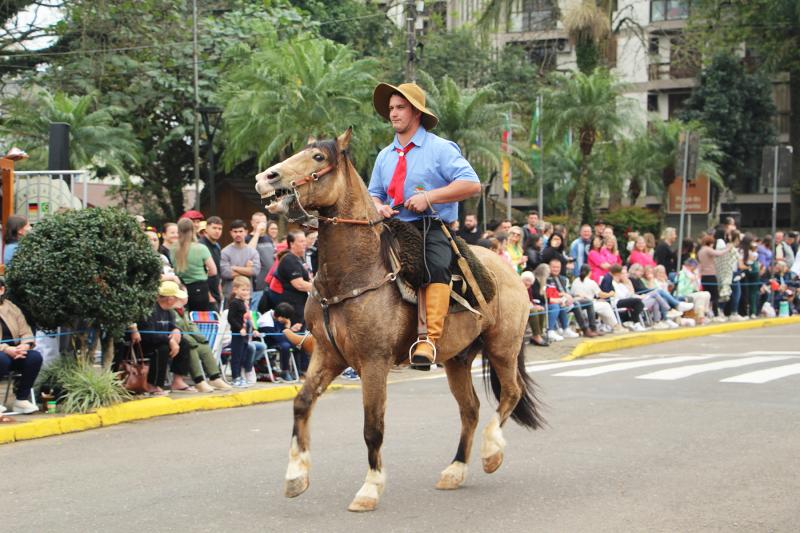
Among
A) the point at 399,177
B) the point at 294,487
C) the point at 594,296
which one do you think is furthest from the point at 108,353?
the point at 594,296

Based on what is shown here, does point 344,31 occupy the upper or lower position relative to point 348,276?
upper

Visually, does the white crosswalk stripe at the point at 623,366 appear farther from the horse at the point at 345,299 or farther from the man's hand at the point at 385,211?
the man's hand at the point at 385,211

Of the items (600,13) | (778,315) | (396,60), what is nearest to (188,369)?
(778,315)

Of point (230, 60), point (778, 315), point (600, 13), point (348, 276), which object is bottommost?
point (778, 315)

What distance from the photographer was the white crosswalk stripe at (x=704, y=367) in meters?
15.0

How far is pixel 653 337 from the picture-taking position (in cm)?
2242

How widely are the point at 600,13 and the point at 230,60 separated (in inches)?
555

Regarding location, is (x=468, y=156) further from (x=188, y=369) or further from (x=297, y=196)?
(x=297, y=196)

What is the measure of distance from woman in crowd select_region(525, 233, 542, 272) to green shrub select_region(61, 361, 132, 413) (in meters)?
10.1

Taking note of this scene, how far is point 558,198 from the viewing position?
58.1m

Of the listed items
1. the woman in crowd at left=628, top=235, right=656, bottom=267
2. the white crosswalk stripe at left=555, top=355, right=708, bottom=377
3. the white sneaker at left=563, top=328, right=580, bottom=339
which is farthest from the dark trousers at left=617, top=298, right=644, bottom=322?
the white crosswalk stripe at left=555, top=355, right=708, bottom=377

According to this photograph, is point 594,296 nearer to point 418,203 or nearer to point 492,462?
point 492,462

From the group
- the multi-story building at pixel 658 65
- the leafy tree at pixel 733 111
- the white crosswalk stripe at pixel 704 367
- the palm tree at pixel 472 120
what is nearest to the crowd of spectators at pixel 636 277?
the white crosswalk stripe at pixel 704 367

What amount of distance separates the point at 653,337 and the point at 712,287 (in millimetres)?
4792
